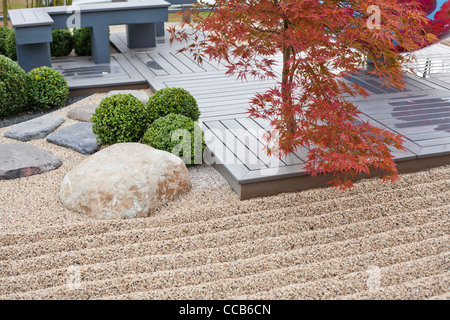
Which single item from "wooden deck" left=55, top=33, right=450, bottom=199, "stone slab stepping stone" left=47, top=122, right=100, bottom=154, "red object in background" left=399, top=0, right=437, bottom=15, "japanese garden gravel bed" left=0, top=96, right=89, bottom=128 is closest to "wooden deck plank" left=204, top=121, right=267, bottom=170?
"wooden deck" left=55, top=33, right=450, bottom=199

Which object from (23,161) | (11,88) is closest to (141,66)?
(11,88)

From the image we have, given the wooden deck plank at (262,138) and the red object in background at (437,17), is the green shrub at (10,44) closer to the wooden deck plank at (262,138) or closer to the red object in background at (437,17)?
the wooden deck plank at (262,138)

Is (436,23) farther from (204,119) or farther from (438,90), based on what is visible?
(204,119)

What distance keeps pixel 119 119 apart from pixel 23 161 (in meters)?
0.73

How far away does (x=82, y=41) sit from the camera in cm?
602

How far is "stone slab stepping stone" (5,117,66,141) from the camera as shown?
399 centimetres

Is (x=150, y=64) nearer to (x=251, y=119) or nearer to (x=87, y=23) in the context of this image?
(x=87, y=23)

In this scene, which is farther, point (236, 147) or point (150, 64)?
point (150, 64)

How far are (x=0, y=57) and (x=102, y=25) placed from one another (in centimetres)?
161

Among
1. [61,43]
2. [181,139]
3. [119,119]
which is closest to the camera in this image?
[181,139]

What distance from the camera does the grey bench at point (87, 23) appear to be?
4.95m

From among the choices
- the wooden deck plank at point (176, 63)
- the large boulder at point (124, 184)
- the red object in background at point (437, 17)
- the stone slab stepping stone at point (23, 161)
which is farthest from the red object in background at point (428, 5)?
the stone slab stepping stone at point (23, 161)

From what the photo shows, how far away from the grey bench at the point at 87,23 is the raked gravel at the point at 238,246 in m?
2.21
